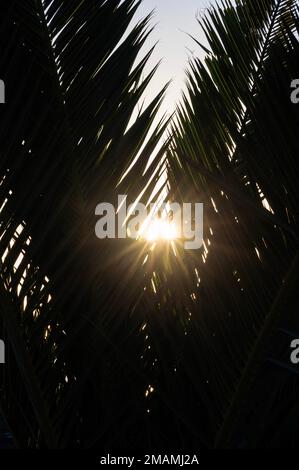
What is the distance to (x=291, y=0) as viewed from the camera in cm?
256

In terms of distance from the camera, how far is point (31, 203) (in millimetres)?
1761

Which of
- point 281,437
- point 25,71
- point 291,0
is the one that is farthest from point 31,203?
point 291,0

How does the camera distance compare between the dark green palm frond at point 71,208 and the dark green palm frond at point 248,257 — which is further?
the dark green palm frond at point 71,208

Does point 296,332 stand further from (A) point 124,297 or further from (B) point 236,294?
(A) point 124,297

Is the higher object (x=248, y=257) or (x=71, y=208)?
(x=71, y=208)

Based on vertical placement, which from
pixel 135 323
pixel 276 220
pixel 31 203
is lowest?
pixel 135 323

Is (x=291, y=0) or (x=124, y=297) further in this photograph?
(x=291, y=0)

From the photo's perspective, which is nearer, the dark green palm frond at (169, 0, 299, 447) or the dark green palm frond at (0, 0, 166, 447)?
the dark green palm frond at (169, 0, 299, 447)

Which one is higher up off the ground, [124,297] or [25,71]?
[25,71]

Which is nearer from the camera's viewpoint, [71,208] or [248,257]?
[248,257]
